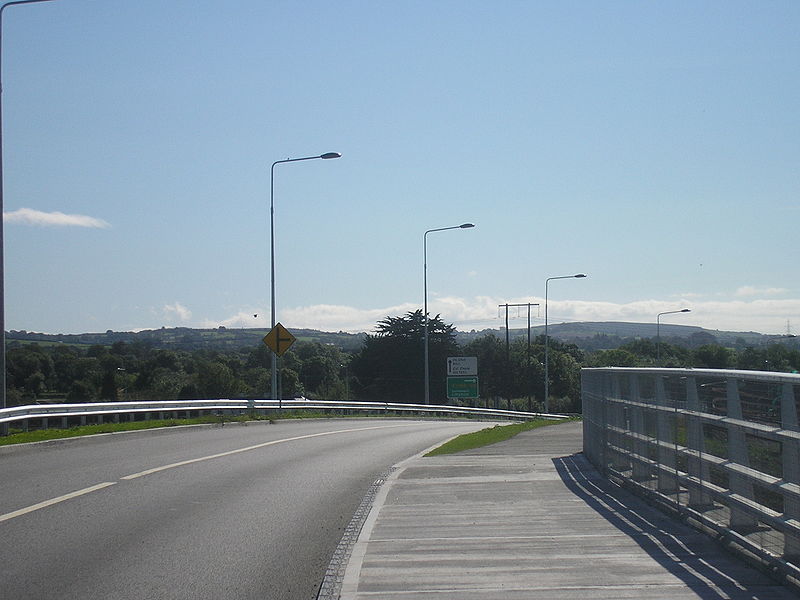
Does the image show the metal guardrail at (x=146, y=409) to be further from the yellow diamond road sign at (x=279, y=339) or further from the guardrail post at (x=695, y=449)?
the guardrail post at (x=695, y=449)

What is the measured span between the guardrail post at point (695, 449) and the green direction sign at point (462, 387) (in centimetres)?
5184

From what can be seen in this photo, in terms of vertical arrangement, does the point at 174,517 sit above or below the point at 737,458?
below

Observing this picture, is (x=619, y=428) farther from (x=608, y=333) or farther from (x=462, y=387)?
(x=608, y=333)

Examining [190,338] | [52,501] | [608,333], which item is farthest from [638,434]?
[190,338]

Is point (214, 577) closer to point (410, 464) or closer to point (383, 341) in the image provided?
point (410, 464)

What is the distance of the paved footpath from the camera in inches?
255

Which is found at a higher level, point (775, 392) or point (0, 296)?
point (0, 296)

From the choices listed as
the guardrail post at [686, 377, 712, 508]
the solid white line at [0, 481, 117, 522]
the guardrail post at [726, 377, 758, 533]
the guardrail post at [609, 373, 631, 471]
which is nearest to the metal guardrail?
the solid white line at [0, 481, 117, 522]

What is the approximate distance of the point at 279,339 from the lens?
32.8 metres

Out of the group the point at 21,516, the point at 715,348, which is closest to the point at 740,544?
the point at 21,516

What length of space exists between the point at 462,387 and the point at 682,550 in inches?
2093

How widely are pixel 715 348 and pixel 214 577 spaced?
29.6 meters

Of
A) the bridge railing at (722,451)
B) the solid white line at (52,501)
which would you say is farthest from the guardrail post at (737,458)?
the solid white line at (52,501)

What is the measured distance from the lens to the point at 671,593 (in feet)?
20.6
